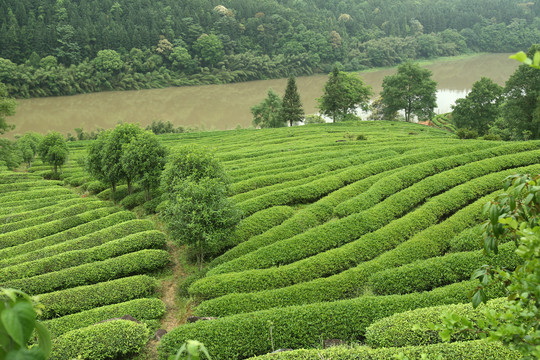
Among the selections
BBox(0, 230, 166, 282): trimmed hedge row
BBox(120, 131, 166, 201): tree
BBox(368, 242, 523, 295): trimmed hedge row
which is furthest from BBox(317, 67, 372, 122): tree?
BBox(368, 242, 523, 295): trimmed hedge row

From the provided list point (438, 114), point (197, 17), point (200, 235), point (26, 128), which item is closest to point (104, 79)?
point (26, 128)

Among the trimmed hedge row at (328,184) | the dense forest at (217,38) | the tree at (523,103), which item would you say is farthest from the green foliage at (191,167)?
the dense forest at (217,38)

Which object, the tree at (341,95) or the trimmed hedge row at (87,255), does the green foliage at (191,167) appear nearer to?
the trimmed hedge row at (87,255)

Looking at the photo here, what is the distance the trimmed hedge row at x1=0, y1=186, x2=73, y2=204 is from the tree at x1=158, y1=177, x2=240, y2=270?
1851 cm

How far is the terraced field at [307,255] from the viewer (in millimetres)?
12336

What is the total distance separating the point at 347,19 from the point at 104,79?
84635mm

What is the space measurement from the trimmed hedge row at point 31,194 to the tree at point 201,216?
60.7 ft

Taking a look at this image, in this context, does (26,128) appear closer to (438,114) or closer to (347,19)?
(438,114)

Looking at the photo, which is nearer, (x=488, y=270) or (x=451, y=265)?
(x=488, y=270)

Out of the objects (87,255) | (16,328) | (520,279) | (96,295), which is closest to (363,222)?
(96,295)

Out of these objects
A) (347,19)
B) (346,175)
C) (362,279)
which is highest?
(347,19)

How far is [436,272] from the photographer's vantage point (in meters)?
14.2

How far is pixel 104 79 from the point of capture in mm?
84062

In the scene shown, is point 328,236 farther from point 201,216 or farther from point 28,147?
point 28,147
